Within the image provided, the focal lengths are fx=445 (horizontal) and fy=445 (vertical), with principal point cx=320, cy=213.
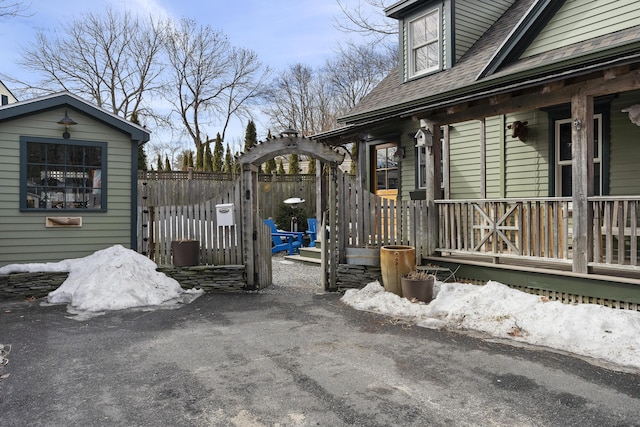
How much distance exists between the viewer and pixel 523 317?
5.07 m

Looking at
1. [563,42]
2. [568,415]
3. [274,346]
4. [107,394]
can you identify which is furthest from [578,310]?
[563,42]

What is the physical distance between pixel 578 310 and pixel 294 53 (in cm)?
3425

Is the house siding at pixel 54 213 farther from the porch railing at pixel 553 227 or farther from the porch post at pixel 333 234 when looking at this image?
the porch railing at pixel 553 227

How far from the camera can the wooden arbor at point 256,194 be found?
7.43 m

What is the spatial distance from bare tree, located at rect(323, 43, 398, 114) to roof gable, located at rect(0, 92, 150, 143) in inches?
944

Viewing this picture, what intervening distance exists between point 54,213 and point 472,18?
9665mm

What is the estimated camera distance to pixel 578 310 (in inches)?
195

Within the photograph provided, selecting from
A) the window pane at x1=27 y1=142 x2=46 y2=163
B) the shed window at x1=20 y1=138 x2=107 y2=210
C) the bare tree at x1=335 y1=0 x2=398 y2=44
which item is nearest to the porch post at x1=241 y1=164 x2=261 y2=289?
the shed window at x1=20 y1=138 x2=107 y2=210

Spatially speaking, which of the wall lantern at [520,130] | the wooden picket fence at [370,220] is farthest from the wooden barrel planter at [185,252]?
the wall lantern at [520,130]

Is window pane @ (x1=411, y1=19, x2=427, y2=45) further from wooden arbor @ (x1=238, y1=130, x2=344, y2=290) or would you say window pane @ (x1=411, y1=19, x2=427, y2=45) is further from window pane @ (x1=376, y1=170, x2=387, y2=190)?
wooden arbor @ (x1=238, y1=130, x2=344, y2=290)

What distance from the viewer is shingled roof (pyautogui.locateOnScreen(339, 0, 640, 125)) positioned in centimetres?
633

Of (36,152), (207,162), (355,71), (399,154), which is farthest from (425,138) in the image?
(355,71)

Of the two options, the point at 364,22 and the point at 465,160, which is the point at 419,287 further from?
the point at 364,22

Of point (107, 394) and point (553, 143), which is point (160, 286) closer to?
point (107, 394)
